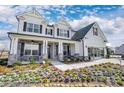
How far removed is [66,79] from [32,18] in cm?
736

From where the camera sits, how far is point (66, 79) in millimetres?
5258

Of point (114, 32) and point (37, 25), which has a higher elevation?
point (37, 25)

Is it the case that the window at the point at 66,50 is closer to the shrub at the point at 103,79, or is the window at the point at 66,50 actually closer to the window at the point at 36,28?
the window at the point at 36,28

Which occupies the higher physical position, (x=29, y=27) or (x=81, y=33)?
(x=29, y=27)

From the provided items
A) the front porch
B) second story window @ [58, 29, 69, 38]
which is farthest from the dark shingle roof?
the front porch

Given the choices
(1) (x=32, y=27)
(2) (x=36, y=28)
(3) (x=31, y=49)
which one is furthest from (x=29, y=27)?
(3) (x=31, y=49)

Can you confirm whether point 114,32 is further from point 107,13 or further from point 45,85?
point 45,85

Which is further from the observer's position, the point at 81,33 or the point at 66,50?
the point at 81,33

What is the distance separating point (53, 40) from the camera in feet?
33.7

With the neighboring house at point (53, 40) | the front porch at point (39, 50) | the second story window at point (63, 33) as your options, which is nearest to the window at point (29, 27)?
the neighboring house at point (53, 40)

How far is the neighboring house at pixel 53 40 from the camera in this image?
32.8 feet

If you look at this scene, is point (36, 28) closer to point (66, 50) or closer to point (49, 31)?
point (49, 31)
